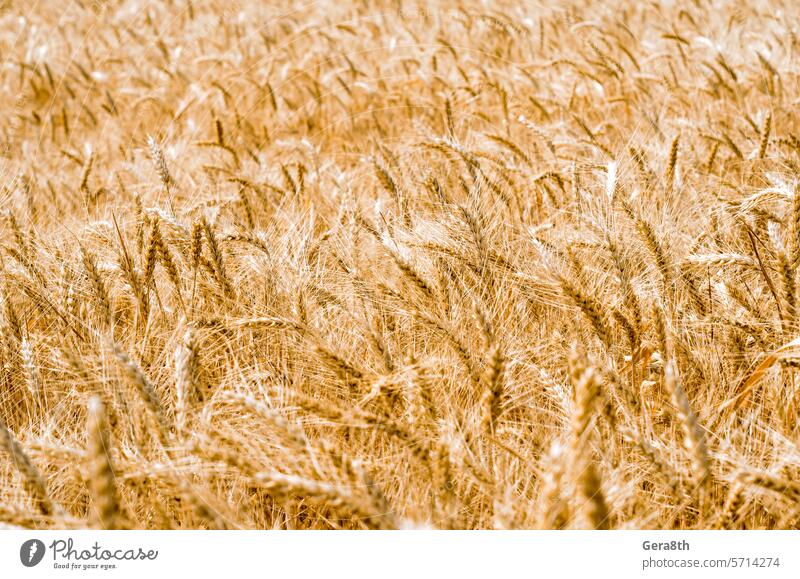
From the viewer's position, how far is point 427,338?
1375mm

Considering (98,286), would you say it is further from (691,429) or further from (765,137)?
(765,137)

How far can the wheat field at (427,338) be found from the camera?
924 millimetres

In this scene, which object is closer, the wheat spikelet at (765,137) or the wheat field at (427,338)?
the wheat field at (427,338)

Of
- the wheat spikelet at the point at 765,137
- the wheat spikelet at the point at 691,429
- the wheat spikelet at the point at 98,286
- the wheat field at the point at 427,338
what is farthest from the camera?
the wheat spikelet at the point at 765,137

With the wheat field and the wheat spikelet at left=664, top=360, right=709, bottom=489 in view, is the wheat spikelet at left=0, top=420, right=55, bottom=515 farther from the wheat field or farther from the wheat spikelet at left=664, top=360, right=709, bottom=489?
the wheat spikelet at left=664, top=360, right=709, bottom=489
